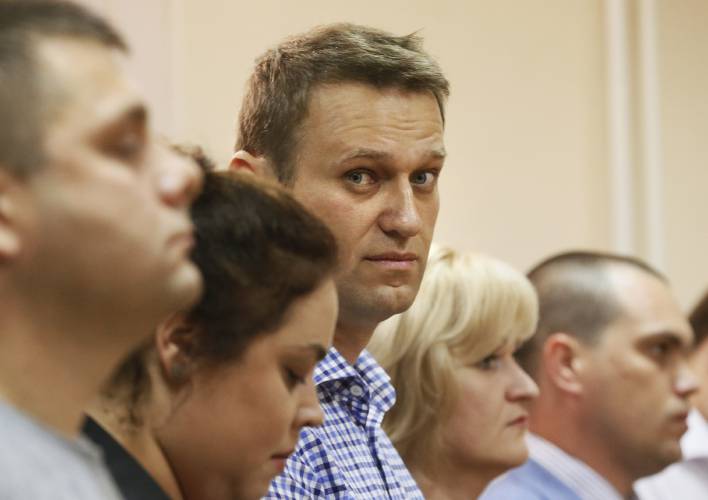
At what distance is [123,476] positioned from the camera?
4.51 ft

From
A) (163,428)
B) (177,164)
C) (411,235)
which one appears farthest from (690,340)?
(177,164)

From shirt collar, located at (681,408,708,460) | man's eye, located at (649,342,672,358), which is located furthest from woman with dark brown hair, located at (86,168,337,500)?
shirt collar, located at (681,408,708,460)

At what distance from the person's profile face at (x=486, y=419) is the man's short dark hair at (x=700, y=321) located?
1089 millimetres

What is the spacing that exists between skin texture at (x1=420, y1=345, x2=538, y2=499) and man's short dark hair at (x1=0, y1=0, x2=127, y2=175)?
1740 mm

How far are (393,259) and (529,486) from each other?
997 millimetres

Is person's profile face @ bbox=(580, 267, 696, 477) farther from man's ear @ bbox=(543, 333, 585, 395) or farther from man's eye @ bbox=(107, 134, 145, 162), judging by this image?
man's eye @ bbox=(107, 134, 145, 162)

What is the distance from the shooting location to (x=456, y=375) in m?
2.70

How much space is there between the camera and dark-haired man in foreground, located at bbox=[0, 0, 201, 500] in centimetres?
102

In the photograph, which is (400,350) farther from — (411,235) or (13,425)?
(13,425)

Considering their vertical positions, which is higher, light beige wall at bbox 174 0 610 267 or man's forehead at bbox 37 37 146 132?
A: man's forehead at bbox 37 37 146 132

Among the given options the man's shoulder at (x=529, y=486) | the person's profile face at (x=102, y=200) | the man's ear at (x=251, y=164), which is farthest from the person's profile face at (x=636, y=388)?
the person's profile face at (x=102, y=200)

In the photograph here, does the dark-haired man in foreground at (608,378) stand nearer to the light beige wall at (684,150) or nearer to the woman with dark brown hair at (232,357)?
the woman with dark brown hair at (232,357)

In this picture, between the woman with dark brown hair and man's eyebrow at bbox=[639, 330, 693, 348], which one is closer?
the woman with dark brown hair

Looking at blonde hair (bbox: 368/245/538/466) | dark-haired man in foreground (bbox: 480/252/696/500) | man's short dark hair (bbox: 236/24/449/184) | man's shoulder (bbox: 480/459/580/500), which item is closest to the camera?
man's short dark hair (bbox: 236/24/449/184)
